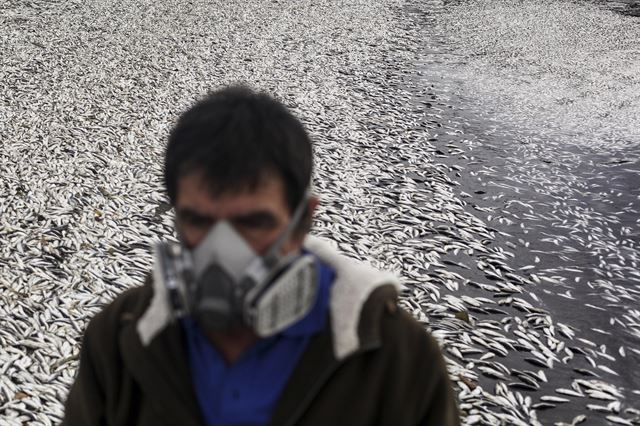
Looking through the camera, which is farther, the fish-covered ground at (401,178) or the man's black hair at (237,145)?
the fish-covered ground at (401,178)

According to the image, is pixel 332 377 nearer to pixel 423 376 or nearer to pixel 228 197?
pixel 423 376

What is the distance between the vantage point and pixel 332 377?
164 centimetres

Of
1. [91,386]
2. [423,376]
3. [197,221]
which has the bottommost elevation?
[91,386]

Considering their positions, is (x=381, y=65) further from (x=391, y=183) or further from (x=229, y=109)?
(x=229, y=109)

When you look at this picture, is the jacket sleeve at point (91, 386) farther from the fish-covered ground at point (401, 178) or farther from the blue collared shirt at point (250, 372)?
the fish-covered ground at point (401, 178)

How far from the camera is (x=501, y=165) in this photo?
27.2 ft

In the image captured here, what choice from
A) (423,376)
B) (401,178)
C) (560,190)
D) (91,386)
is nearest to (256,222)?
(423,376)

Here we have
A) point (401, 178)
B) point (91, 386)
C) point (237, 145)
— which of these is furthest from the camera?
point (401, 178)

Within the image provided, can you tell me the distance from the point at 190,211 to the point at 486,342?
12.0ft

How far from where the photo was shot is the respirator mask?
1629 millimetres

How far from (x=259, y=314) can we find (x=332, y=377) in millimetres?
252

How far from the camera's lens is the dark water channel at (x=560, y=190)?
5.00 meters

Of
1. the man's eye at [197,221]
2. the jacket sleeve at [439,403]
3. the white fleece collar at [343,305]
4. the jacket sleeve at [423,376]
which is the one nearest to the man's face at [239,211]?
the man's eye at [197,221]

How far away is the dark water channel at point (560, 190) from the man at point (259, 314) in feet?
9.52
